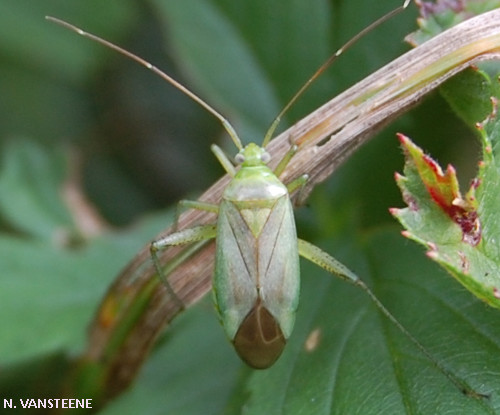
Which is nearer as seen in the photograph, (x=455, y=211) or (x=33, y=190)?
(x=455, y=211)

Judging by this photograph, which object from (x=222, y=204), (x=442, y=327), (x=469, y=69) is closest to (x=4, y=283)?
(x=222, y=204)

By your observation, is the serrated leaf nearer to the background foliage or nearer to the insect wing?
the background foliage

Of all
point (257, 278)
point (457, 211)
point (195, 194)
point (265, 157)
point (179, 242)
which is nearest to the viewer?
point (457, 211)

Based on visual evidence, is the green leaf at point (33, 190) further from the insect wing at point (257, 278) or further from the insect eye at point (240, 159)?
the insect wing at point (257, 278)

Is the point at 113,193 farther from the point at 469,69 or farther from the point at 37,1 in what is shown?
the point at 469,69

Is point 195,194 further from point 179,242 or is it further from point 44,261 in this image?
point 179,242

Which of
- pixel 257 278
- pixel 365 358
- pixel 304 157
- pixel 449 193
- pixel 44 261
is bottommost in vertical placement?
pixel 365 358

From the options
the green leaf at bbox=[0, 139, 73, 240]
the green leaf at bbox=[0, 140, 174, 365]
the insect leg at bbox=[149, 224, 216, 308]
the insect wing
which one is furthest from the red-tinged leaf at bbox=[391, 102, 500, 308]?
the green leaf at bbox=[0, 139, 73, 240]

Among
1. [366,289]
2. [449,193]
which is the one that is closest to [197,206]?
[366,289]
